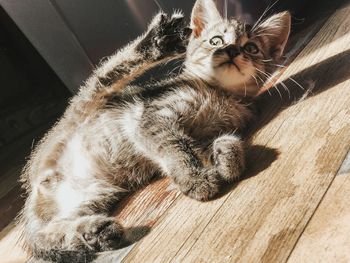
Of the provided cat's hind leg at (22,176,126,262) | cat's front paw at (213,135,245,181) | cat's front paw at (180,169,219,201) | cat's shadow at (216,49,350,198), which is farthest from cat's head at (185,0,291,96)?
cat's hind leg at (22,176,126,262)

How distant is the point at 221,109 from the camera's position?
66.1 inches

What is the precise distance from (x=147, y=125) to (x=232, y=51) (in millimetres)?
484

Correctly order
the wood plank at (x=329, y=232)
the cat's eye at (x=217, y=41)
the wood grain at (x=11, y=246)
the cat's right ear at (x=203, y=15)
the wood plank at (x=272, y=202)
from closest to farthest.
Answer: the wood plank at (x=329, y=232) → the wood plank at (x=272, y=202) → the wood grain at (x=11, y=246) → the cat's eye at (x=217, y=41) → the cat's right ear at (x=203, y=15)

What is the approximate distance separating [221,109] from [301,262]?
3.14 ft

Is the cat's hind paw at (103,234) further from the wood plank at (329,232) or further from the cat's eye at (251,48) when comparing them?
the cat's eye at (251,48)

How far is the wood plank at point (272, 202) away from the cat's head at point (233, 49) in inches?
10.4

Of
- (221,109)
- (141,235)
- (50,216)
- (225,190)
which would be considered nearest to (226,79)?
(221,109)

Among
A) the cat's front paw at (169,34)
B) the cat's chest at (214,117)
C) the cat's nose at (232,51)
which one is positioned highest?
the cat's front paw at (169,34)

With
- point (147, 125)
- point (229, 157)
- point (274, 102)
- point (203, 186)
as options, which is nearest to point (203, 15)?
point (274, 102)

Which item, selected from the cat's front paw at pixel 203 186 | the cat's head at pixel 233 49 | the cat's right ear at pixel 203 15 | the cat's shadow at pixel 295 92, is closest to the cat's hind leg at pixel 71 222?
the cat's front paw at pixel 203 186

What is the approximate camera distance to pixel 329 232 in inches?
33.1

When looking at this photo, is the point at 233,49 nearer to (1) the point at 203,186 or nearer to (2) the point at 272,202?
(1) the point at 203,186

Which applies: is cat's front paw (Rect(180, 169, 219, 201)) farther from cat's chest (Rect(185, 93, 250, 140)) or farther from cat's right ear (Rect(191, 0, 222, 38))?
cat's right ear (Rect(191, 0, 222, 38))

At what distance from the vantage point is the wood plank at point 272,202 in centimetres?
93
